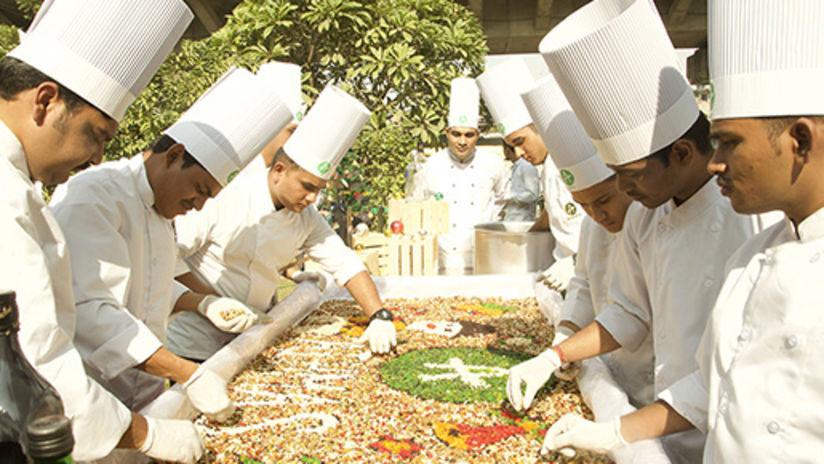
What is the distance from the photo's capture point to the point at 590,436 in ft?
4.36

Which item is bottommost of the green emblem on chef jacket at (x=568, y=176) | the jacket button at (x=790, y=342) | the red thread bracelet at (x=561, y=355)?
the red thread bracelet at (x=561, y=355)

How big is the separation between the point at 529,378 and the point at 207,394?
95 cm

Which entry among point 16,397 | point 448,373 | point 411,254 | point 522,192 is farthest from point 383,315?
point 522,192

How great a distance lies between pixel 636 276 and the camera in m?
1.77

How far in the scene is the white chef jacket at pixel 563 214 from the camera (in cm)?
305

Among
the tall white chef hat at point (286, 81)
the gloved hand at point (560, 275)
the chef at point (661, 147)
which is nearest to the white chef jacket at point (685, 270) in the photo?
the chef at point (661, 147)

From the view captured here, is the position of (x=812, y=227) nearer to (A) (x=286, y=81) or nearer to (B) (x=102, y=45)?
(B) (x=102, y=45)

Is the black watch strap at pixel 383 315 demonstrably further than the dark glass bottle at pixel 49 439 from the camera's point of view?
Yes

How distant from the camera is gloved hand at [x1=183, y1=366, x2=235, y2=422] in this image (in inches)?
63.7

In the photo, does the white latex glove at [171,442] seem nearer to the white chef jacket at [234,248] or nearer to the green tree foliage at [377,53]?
the white chef jacket at [234,248]

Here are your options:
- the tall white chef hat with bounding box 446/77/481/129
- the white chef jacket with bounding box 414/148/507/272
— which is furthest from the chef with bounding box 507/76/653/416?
the tall white chef hat with bounding box 446/77/481/129

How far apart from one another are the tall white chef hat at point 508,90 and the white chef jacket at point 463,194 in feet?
5.44

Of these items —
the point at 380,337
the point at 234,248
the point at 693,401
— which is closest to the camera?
the point at 693,401

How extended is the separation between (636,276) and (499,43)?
1066 cm
